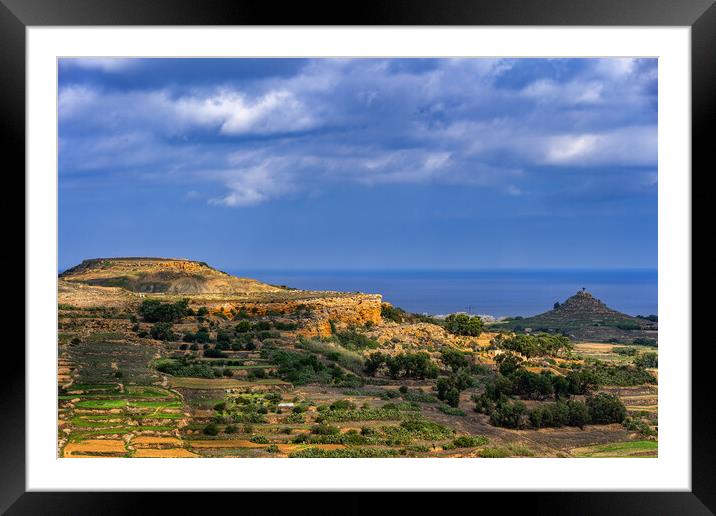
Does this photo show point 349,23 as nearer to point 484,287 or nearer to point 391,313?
point 391,313

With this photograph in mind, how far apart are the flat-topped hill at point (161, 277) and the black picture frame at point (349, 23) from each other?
13.5 metres

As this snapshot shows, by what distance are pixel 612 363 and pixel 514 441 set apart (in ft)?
12.5

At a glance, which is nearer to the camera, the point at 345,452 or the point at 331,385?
the point at 345,452

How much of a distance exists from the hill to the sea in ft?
0.91

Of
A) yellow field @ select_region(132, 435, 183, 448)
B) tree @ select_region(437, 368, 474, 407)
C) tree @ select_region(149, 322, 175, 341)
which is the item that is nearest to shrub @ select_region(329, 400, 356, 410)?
tree @ select_region(437, 368, 474, 407)

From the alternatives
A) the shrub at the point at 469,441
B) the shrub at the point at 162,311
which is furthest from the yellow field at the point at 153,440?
the shrub at the point at 469,441

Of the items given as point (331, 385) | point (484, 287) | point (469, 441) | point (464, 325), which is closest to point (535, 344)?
point (464, 325)

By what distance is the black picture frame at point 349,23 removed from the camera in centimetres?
186

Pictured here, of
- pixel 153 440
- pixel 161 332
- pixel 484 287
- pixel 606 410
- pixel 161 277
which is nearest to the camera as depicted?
pixel 153 440

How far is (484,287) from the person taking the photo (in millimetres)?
17250

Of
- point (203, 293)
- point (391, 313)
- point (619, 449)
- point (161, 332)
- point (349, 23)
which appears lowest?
point (619, 449)

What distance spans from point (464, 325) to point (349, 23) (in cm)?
1325

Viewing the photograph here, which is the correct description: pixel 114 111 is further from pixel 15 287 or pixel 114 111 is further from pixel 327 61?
pixel 15 287

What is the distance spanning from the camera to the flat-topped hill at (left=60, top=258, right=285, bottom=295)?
15.4 meters
